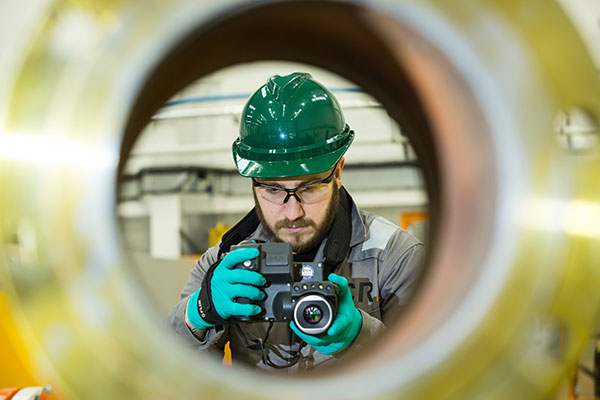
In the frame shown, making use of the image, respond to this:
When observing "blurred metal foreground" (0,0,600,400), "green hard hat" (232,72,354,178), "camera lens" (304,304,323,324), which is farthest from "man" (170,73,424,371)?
"blurred metal foreground" (0,0,600,400)

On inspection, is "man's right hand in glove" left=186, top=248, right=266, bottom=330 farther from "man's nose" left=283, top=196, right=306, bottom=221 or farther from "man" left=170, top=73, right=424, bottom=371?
"man's nose" left=283, top=196, right=306, bottom=221

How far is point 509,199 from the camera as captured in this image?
0.37 m

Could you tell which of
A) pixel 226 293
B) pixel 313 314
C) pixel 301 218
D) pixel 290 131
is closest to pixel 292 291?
pixel 313 314

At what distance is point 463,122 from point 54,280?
30 cm

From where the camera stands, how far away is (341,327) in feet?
3.09

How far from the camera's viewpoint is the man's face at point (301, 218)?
130 centimetres

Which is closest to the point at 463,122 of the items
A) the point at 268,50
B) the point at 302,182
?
the point at 268,50

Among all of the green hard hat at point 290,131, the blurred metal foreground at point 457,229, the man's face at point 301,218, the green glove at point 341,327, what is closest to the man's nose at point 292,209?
the man's face at point 301,218

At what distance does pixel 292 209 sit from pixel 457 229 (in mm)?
899

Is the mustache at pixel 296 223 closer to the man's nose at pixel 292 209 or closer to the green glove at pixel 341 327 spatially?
the man's nose at pixel 292 209

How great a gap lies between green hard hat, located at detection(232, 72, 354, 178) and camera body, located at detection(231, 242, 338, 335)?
0.24 metres

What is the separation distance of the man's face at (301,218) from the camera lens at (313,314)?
47 cm

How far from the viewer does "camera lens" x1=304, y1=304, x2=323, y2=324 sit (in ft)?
2.65

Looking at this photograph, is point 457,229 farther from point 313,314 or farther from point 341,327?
point 341,327
